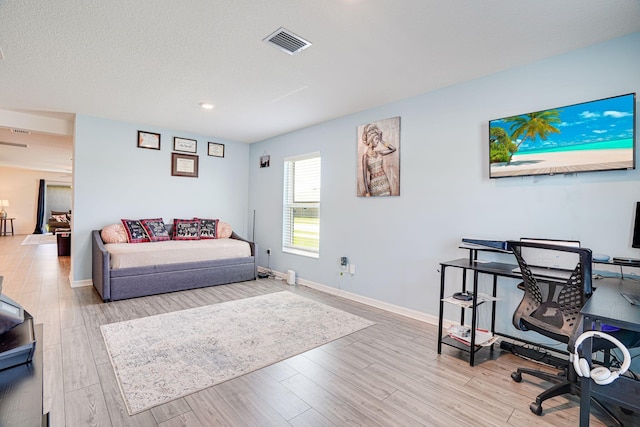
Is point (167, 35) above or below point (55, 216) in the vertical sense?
above

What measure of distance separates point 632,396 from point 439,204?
6.95 feet

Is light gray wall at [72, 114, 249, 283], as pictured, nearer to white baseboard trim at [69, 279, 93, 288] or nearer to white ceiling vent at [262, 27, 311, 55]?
white baseboard trim at [69, 279, 93, 288]

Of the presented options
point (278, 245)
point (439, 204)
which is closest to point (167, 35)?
point (439, 204)

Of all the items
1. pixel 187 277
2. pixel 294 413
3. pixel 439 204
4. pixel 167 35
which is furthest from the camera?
pixel 187 277

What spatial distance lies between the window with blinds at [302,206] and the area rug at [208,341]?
1261 millimetres

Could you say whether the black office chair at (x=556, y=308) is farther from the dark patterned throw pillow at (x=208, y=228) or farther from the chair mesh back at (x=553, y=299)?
the dark patterned throw pillow at (x=208, y=228)

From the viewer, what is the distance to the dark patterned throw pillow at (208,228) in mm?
5250

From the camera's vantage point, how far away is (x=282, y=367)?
7.45 ft

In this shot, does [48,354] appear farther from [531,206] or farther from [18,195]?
[18,195]

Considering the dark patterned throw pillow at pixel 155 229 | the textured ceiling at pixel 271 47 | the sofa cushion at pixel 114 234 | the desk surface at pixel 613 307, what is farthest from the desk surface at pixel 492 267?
the sofa cushion at pixel 114 234

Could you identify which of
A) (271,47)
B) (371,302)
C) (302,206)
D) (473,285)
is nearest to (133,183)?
(302,206)

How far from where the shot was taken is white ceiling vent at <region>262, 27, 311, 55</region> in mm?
2225

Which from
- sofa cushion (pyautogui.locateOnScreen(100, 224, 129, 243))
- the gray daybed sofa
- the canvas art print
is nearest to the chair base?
the canvas art print

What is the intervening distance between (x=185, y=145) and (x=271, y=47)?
11.5 ft
